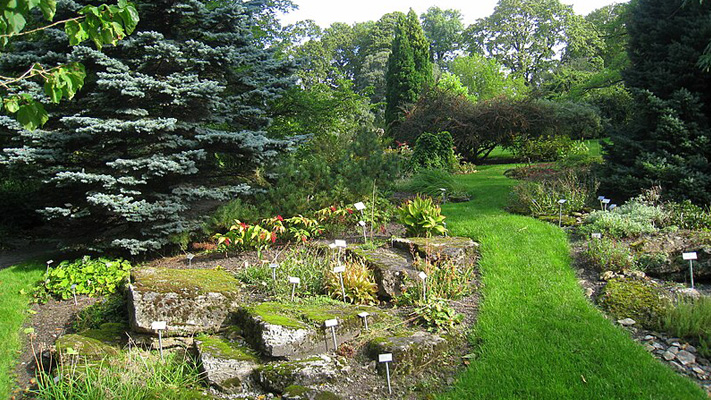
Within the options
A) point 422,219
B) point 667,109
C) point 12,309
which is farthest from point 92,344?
point 667,109

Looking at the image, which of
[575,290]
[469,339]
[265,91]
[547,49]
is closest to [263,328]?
[469,339]

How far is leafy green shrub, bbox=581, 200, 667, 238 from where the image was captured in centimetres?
607

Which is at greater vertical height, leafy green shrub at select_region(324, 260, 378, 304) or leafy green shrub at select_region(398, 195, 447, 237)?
leafy green shrub at select_region(398, 195, 447, 237)

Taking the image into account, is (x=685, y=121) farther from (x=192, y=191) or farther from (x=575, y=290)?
(x=192, y=191)

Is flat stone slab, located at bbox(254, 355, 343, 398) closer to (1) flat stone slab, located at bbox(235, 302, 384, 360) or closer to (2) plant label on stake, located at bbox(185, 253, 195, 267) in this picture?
(1) flat stone slab, located at bbox(235, 302, 384, 360)

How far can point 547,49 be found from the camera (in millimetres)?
36562

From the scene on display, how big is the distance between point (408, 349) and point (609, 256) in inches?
112

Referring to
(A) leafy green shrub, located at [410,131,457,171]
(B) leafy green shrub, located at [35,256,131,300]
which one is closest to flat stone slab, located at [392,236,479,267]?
(B) leafy green shrub, located at [35,256,131,300]

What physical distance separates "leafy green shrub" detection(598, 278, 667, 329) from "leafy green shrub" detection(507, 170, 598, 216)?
2378 mm

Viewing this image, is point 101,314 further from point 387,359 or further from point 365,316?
point 387,359

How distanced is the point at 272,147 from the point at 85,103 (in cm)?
280

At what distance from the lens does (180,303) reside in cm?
467

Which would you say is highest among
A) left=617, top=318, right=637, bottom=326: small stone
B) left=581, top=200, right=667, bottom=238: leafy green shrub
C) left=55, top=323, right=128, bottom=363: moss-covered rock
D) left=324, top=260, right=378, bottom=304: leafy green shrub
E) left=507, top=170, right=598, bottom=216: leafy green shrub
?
left=507, top=170, right=598, bottom=216: leafy green shrub

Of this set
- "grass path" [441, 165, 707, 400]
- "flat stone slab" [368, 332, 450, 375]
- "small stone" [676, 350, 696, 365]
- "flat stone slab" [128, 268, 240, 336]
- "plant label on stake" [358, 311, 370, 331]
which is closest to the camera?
"grass path" [441, 165, 707, 400]
